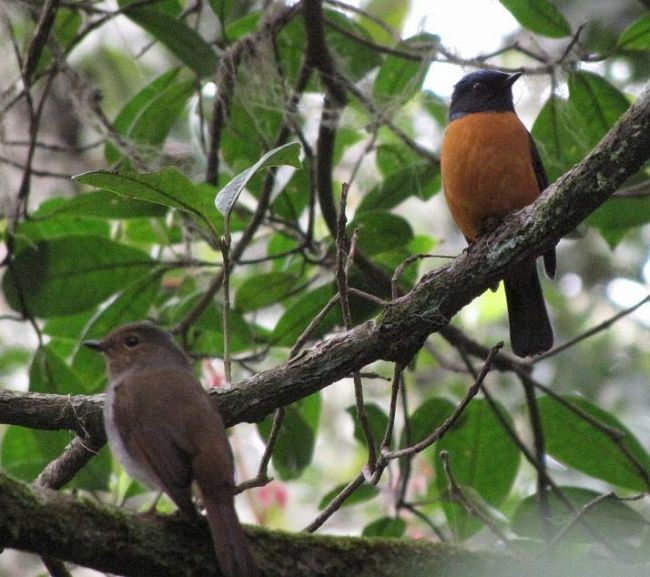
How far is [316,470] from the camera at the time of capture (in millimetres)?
9391

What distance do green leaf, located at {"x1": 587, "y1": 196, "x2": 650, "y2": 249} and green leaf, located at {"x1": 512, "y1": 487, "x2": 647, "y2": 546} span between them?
1.16 meters

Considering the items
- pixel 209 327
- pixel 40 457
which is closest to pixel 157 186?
pixel 209 327

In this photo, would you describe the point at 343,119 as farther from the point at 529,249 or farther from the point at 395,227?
the point at 529,249

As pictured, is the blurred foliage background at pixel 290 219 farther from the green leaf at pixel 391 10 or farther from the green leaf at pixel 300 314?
the green leaf at pixel 391 10

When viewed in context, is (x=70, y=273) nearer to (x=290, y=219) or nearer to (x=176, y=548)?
(x=290, y=219)

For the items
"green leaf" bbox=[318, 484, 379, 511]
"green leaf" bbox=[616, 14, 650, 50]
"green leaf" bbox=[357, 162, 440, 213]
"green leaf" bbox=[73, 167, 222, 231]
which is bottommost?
"green leaf" bbox=[318, 484, 379, 511]

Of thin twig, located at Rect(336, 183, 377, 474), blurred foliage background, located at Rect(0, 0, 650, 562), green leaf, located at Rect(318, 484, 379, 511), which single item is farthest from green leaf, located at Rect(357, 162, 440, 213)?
thin twig, located at Rect(336, 183, 377, 474)

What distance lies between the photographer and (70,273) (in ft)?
14.7

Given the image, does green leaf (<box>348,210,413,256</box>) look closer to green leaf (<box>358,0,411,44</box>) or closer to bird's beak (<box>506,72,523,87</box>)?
bird's beak (<box>506,72,523,87</box>)

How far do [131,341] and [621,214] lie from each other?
91.0 inches

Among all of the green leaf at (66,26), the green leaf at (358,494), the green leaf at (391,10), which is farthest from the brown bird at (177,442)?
the green leaf at (391,10)

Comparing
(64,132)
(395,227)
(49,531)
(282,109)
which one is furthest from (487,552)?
(64,132)

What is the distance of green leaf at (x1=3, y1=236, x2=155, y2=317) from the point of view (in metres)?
4.38

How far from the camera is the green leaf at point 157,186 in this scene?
2979mm
